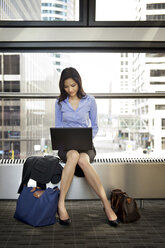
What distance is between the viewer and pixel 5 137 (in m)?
3.09

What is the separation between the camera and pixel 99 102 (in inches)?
123

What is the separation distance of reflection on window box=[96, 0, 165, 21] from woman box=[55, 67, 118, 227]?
34.6 inches

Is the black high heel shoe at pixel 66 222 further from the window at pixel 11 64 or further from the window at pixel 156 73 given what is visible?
the window at pixel 156 73

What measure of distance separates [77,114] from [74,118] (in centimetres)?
5

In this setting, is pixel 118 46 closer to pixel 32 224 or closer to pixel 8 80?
pixel 8 80

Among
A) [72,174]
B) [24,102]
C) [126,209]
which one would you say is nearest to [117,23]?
[24,102]

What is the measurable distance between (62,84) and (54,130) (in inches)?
20.1

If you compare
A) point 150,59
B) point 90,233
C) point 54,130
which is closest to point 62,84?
point 54,130

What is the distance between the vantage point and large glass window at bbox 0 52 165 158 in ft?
10.1

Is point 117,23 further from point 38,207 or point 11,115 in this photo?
point 38,207

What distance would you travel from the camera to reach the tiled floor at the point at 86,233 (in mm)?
1928

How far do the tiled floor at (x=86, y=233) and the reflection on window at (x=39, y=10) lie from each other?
1.96 metres

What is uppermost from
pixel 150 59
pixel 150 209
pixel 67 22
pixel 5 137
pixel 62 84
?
pixel 67 22

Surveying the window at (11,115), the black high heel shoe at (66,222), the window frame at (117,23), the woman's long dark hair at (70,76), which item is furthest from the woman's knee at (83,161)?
the window frame at (117,23)
